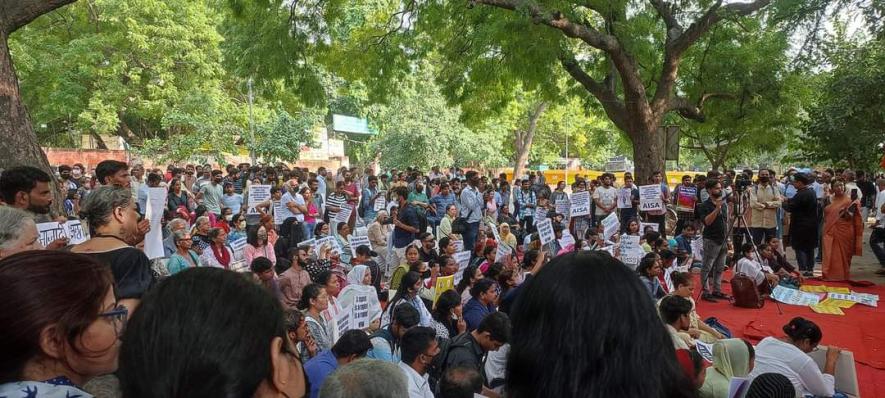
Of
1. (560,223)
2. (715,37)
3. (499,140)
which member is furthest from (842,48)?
(499,140)

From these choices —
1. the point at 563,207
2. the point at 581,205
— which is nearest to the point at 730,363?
the point at 581,205

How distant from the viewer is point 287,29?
11.1m

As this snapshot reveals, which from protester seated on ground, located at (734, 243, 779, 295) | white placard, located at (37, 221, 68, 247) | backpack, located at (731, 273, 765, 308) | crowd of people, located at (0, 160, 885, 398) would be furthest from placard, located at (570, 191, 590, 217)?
white placard, located at (37, 221, 68, 247)

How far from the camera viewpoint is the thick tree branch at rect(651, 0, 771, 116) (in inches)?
464

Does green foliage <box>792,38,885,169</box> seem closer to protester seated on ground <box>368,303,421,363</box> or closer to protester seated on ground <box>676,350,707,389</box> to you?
protester seated on ground <box>676,350,707,389</box>

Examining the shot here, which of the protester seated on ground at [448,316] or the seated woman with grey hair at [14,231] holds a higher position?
the seated woman with grey hair at [14,231]

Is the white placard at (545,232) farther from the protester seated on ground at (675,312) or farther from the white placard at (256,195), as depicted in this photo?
the white placard at (256,195)

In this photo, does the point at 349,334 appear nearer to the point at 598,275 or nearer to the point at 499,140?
the point at 598,275

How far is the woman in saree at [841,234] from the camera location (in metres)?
9.91

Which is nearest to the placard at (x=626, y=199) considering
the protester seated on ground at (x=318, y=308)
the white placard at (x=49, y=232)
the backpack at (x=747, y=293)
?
the backpack at (x=747, y=293)

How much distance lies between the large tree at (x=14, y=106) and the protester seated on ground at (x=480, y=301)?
3.83 metres

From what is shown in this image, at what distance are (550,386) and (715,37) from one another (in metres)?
14.6

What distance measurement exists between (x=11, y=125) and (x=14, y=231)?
2667mm

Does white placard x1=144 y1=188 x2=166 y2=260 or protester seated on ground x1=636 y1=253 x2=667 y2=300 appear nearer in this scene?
white placard x1=144 y1=188 x2=166 y2=260
